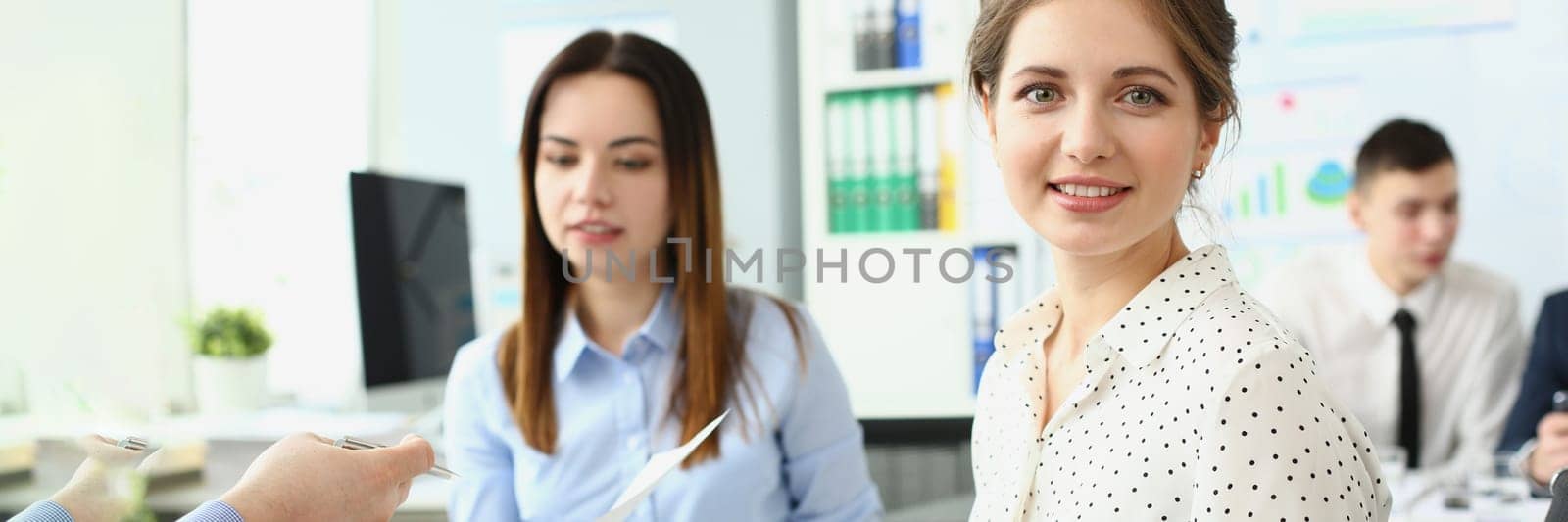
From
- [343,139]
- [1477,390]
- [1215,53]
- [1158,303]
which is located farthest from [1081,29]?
[343,139]

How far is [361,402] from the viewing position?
3.55m

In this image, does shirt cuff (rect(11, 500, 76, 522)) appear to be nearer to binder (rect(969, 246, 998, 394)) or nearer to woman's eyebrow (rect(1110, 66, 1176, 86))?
woman's eyebrow (rect(1110, 66, 1176, 86))

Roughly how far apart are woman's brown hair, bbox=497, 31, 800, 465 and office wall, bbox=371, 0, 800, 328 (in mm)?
1848

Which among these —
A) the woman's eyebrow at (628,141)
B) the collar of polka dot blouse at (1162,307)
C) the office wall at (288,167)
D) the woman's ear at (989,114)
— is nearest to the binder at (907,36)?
the office wall at (288,167)

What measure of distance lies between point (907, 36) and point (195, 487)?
214cm

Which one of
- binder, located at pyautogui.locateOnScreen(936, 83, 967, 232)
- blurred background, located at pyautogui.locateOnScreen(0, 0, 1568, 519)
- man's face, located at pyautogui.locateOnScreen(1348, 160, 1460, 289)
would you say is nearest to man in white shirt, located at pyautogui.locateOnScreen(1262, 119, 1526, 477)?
man's face, located at pyautogui.locateOnScreen(1348, 160, 1460, 289)

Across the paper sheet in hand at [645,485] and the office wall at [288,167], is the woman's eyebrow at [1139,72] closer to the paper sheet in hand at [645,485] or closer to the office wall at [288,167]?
the paper sheet in hand at [645,485]

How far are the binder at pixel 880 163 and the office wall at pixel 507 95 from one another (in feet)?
1.26

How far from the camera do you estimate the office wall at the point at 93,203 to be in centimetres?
214

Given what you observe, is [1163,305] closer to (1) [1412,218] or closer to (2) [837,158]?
(1) [1412,218]

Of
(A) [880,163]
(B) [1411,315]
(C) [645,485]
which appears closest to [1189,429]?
(C) [645,485]

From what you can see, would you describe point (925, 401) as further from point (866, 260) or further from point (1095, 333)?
→ point (1095, 333)

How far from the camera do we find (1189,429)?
32.2 inches

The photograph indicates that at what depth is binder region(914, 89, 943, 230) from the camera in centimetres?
322
